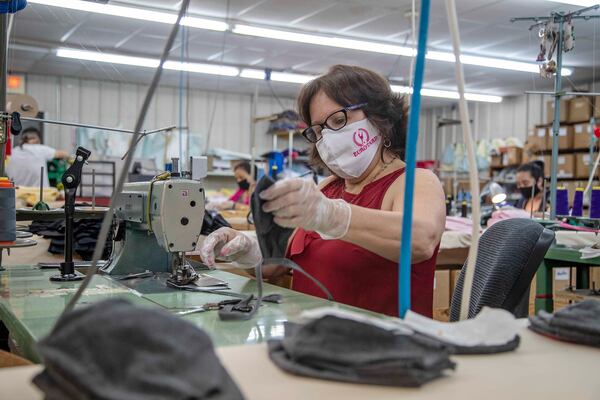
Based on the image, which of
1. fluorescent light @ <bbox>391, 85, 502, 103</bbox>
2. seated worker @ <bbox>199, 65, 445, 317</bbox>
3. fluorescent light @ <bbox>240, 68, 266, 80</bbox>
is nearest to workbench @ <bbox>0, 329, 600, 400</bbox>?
seated worker @ <bbox>199, 65, 445, 317</bbox>

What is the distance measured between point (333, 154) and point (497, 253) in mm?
→ 516

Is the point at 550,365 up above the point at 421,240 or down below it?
below

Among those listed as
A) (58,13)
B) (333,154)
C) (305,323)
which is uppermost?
(58,13)

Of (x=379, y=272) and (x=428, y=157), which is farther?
(x=428, y=157)

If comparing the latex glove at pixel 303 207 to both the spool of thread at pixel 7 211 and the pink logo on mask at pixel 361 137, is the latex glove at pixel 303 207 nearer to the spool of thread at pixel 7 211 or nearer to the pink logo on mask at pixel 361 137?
the pink logo on mask at pixel 361 137

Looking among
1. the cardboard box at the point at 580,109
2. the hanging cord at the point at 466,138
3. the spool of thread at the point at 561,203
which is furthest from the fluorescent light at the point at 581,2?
the hanging cord at the point at 466,138

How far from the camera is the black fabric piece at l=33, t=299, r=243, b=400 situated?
0.53 meters

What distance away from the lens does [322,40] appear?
6586 mm

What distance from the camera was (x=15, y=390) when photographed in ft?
2.10

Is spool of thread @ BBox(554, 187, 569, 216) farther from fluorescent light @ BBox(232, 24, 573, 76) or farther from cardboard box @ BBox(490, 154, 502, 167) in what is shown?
cardboard box @ BBox(490, 154, 502, 167)

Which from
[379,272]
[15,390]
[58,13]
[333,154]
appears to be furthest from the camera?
[58,13]

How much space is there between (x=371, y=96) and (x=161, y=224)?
68cm

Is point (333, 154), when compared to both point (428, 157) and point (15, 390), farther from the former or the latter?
point (428, 157)

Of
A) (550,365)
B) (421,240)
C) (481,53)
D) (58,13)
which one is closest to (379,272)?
(421,240)
